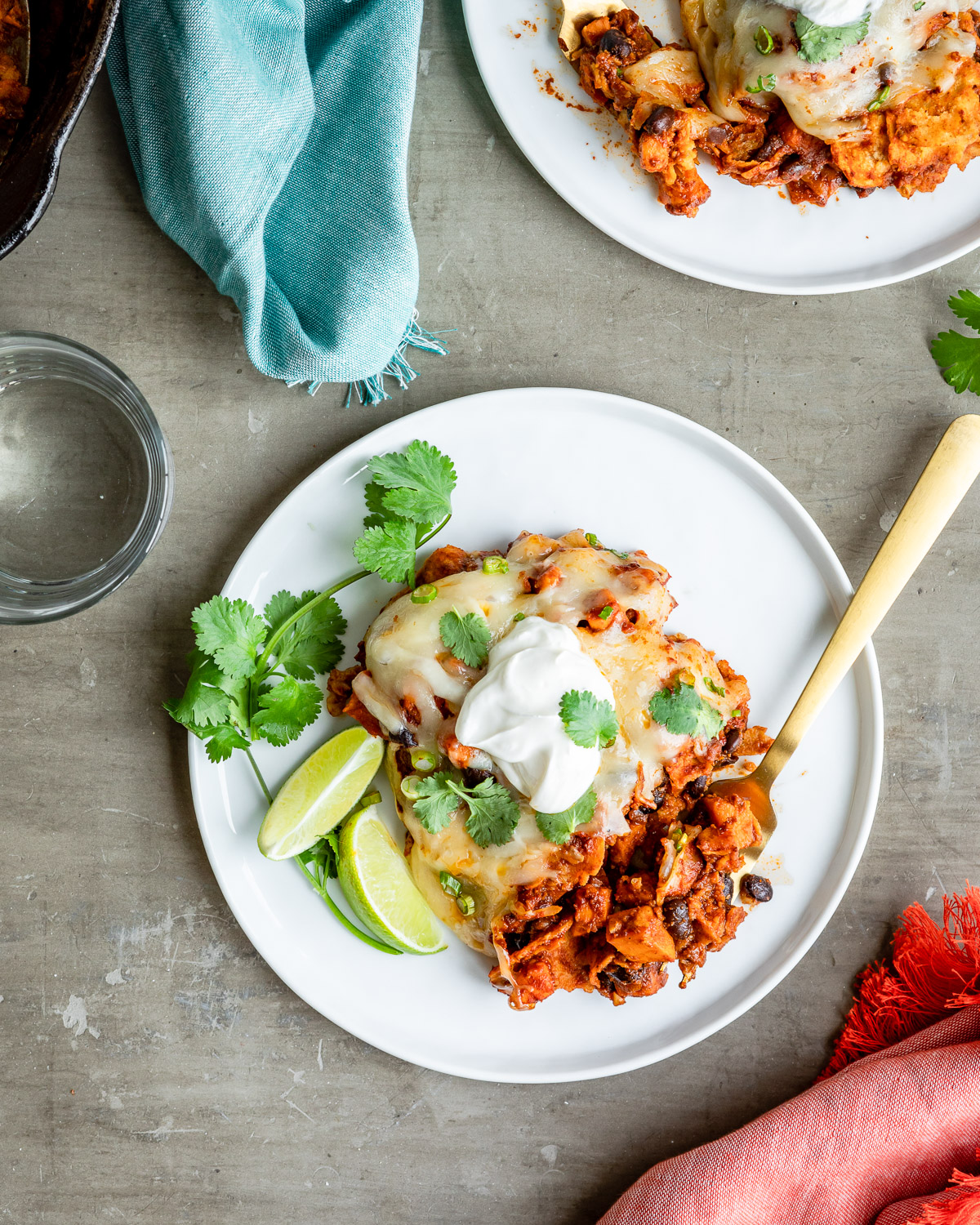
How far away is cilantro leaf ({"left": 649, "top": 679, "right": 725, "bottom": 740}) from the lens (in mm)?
2029

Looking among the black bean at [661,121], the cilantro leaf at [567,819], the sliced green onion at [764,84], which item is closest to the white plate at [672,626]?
the cilantro leaf at [567,819]

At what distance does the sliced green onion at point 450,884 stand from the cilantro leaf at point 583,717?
0.47 m

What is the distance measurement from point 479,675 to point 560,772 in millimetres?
289

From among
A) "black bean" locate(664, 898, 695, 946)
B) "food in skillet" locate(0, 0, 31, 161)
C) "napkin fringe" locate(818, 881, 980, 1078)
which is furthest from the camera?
"napkin fringe" locate(818, 881, 980, 1078)

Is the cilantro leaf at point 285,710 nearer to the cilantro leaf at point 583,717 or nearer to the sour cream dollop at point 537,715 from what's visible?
the sour cream dollop at point 537,715

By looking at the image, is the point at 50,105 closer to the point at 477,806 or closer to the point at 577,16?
the point at 577,16

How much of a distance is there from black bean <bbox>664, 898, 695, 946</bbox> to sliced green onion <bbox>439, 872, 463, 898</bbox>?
0.47 meters

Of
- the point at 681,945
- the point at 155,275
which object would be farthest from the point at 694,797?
the point at 155,275

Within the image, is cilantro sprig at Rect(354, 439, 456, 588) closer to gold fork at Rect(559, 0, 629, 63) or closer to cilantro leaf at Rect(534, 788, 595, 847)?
cilantro leaf at Rect(534, 788, 595, 847)

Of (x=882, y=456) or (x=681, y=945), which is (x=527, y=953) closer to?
(x=681, y=945)

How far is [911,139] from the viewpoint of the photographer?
2.25 meters

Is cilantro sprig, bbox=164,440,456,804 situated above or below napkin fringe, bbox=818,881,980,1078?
above

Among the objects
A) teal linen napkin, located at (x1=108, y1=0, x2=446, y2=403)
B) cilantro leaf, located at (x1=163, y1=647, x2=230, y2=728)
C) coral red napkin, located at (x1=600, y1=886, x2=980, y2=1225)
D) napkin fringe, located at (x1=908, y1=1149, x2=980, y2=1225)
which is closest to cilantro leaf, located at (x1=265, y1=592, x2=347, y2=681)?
cilantro leaf, located at (x1=163, y1=647, x2=230, y2=728)

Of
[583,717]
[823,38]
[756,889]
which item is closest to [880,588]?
[756,889]
